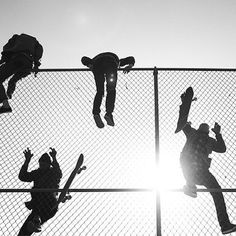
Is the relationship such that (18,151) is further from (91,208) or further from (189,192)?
(189,192)

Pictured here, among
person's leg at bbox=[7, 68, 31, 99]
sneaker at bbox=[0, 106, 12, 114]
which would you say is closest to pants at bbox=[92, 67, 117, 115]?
person's leg at bbox=[7, 68, 31, 99]

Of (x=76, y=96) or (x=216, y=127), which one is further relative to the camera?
(x=76, y=96)

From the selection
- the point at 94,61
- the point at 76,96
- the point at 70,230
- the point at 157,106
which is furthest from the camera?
the point at 94,61

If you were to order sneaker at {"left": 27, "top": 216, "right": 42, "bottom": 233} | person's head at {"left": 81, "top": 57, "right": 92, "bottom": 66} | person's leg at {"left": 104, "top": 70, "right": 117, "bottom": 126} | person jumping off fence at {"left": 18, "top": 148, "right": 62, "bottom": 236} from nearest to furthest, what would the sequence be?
sneaker at {"left": 27, "top": 216, "right": 42, "bottom": 233} → person jumping off fence at {"left": 18, "top": 148, "right": 62, "bottom": 236} → person's leg at {"left": 104, "top": 70, "right": 117, "bottom": 126} → person's head at {"left": 81, "top": 57, "right": 92, "bottom": 66}

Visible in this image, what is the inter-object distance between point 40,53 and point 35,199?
8.14ft

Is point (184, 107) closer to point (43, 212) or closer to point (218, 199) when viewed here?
point (218, 199)

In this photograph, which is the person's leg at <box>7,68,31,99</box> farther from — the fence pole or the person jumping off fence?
the fence pole

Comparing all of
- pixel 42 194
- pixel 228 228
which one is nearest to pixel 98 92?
pixel 42 194

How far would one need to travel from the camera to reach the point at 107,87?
16.0 feet

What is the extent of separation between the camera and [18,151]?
14.4 ft

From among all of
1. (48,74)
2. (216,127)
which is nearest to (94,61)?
(48,74)

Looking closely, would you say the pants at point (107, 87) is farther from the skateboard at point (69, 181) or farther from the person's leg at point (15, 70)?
the person's leg at point (15, 70)

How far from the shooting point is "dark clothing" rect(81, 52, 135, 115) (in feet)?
15.5

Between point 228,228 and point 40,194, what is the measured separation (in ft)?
8.38
